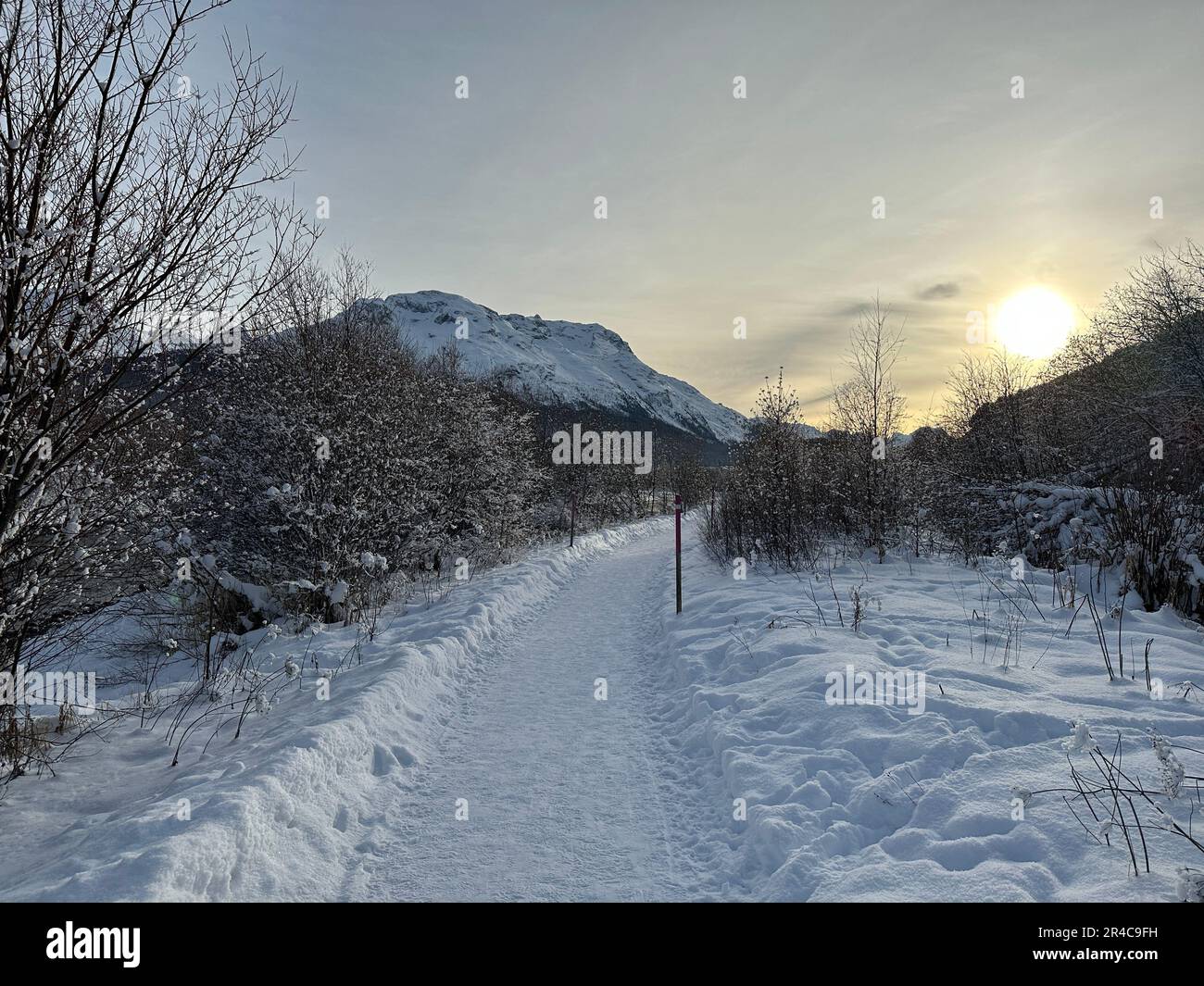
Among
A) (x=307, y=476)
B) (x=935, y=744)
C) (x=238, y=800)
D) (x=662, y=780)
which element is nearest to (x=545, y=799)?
(x=662, y=780)

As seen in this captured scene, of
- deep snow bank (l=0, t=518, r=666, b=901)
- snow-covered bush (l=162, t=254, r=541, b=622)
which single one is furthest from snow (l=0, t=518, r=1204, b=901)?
snow-covered bush (l=162, t=254, r=541, b=622)

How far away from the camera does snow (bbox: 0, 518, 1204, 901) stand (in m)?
3.09

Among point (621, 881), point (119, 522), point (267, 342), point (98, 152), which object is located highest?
point (267, 342)

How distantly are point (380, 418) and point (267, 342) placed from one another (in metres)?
2.69

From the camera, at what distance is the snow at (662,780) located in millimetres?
3088

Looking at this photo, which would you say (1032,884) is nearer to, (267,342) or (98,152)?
(98,152)

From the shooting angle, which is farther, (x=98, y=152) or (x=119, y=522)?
(x=119, y=522)

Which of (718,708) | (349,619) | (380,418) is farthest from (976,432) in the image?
(349,619)

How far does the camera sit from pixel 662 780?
4566 millimetres

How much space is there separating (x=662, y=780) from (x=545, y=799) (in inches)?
37.8

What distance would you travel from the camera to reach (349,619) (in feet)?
33.1

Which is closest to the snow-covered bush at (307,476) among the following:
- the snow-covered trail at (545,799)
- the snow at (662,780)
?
A: the snow at (662,780)

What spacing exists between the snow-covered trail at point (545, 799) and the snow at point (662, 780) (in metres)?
0.02

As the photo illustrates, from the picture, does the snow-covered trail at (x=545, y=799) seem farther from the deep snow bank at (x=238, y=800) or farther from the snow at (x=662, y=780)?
the deep snow bank at (x=238, y=800)
